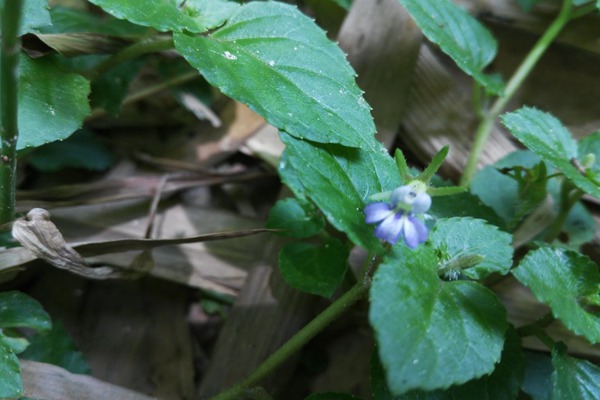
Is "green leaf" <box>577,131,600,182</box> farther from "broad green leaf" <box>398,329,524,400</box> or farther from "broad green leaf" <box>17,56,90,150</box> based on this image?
"broad green leaf" <box>17,56,90,150</box>

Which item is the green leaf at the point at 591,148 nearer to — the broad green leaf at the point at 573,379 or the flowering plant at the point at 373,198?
the flowering plant at the point at 373,198

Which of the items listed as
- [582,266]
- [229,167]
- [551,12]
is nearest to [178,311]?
[229,167]

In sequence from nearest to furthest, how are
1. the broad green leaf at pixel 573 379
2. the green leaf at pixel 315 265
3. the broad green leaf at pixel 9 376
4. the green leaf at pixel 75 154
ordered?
1. the broad green leaf at pixel 9 376
2. the broad green leaf at pixel 573 379
3. the green leaf at pixel 315 265
4. the green leaf at pixel 75 154

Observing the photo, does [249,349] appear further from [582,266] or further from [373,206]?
[582,266]

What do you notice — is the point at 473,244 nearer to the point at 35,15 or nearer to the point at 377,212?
the point at 377,212

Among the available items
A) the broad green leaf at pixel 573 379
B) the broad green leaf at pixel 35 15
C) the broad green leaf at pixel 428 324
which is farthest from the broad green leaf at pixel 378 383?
the broad green leaf at pixel 35 15

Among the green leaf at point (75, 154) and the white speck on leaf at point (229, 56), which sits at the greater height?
the white speck on leaf at point (229, 56)
